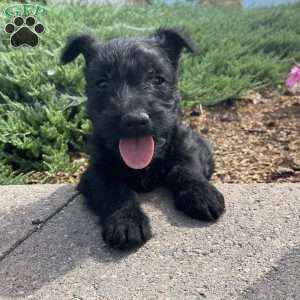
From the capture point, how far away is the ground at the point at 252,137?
15.9 feet

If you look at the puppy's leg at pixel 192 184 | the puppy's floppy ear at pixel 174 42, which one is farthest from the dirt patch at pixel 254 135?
the puppy's floppy ear at pixel 174 42

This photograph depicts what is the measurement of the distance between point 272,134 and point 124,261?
2.96 m

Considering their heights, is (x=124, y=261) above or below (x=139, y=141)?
below

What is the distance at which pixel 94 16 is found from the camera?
8430mm

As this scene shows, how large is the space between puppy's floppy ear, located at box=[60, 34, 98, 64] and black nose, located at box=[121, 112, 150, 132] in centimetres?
89

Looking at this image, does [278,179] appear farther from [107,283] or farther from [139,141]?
[107,283]

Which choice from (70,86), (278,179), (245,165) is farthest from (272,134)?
(70,86)

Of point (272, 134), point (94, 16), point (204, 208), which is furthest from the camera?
point (94, 16)

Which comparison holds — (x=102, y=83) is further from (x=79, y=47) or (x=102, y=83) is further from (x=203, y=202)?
(x=203, y=202)

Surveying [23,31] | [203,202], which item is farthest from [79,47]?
[23,31]

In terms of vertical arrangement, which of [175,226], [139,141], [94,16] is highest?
[139,141]

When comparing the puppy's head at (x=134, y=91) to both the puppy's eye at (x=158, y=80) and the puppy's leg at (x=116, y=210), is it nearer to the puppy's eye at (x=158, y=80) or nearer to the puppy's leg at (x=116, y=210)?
the puppy's eye at (x=158, y=80)

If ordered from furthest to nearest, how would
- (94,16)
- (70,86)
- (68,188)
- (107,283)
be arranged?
(94,16)
(70,86)
(68,188)
(107,283)

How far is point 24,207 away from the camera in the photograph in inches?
158
